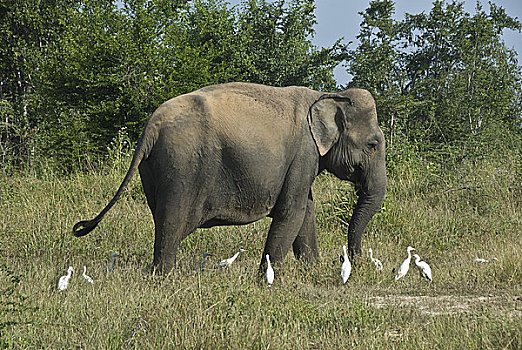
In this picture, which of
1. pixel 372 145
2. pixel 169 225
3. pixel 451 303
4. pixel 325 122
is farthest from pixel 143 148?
pixel 451 303

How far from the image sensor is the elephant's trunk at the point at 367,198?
24.1 ft

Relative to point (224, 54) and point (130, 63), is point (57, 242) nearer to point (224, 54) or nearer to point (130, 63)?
point (130, 63)

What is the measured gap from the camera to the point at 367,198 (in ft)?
24.2

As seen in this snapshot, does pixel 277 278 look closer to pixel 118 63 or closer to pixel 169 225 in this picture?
pixel 169 225

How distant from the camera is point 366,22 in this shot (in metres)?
24.7

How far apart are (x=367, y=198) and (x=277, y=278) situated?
64.5 inches

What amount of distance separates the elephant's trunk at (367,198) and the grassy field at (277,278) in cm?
35

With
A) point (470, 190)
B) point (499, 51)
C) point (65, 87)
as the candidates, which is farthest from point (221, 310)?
point (499, 51)

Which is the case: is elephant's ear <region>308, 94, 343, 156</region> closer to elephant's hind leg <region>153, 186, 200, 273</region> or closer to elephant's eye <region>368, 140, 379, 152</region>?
elephant's eye <region>368, 140, 379, 152</region>

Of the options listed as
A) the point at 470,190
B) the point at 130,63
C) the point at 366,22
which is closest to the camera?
the point at 470,190

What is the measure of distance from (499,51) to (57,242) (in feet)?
72.8

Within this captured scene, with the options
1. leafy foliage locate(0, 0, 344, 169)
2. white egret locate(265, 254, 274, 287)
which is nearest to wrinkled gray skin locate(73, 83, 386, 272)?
white egret locate(265, 254, 274, 287)

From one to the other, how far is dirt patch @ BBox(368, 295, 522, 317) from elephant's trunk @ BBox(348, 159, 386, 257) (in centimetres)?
125

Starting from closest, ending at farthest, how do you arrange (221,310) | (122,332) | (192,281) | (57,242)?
1. (122,332)
2. (221,310)
3. (192,281)
4. (57,242)
